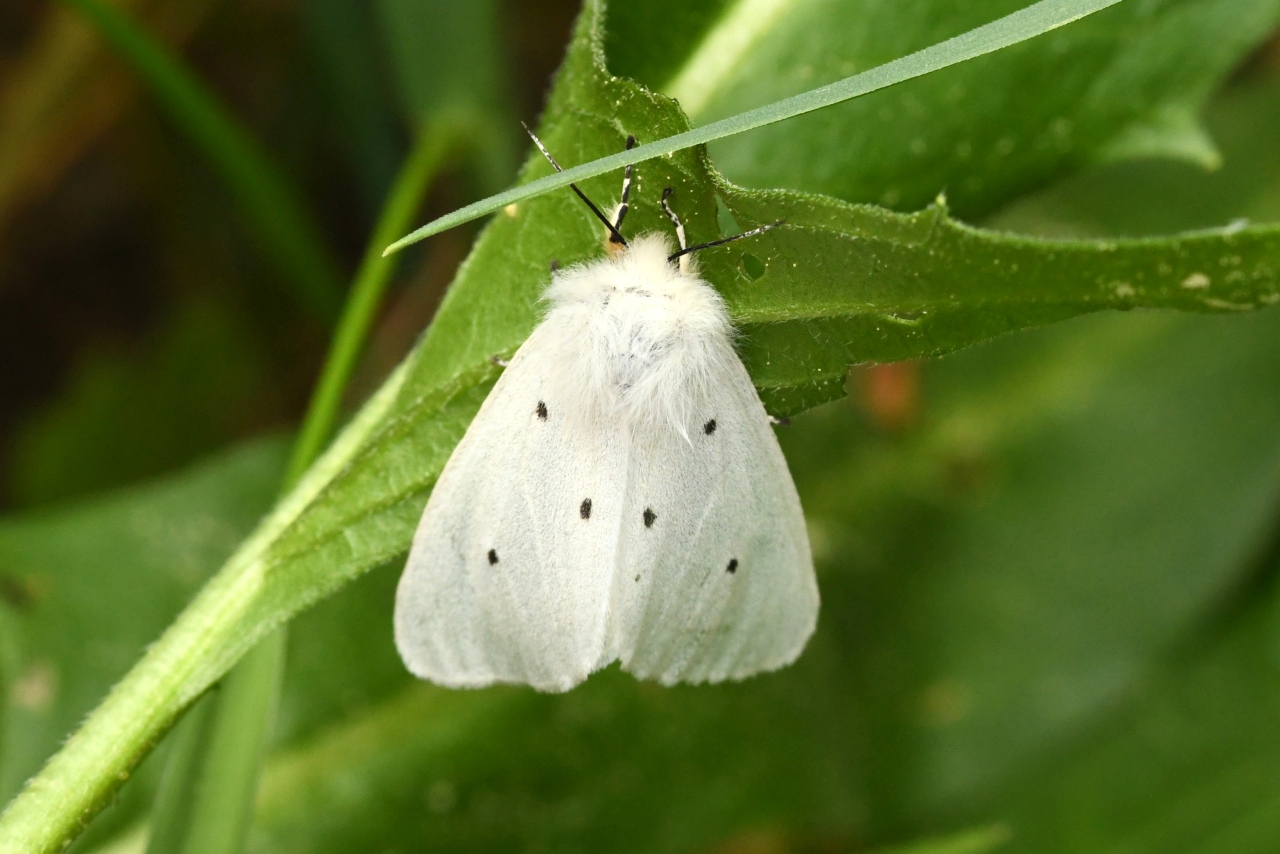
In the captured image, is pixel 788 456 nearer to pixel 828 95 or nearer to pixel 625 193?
pixel 625 193

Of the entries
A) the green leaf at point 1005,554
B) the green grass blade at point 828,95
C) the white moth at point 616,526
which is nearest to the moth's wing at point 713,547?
the white moth at point 616,526

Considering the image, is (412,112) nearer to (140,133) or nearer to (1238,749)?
(140,133)

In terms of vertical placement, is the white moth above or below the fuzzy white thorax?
below

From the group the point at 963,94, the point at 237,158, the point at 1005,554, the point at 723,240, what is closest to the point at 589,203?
the point at 723,240

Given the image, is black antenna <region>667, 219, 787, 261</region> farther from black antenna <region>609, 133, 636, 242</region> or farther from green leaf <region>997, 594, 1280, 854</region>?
green leaf <region>997, 594, 1280, 854</region>

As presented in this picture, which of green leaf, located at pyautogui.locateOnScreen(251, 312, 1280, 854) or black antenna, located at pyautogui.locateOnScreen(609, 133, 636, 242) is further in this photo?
green leaf, located at pyautogui.locateOnScreen(251, 312, 1280, 854)

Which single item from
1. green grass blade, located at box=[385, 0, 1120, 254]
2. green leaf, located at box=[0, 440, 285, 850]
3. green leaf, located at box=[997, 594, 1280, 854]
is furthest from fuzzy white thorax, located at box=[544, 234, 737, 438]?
green leaf, located at box=[997, 594, 1280, 854]

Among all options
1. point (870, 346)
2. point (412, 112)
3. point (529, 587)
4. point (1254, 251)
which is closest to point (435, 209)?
point (412, 112)
